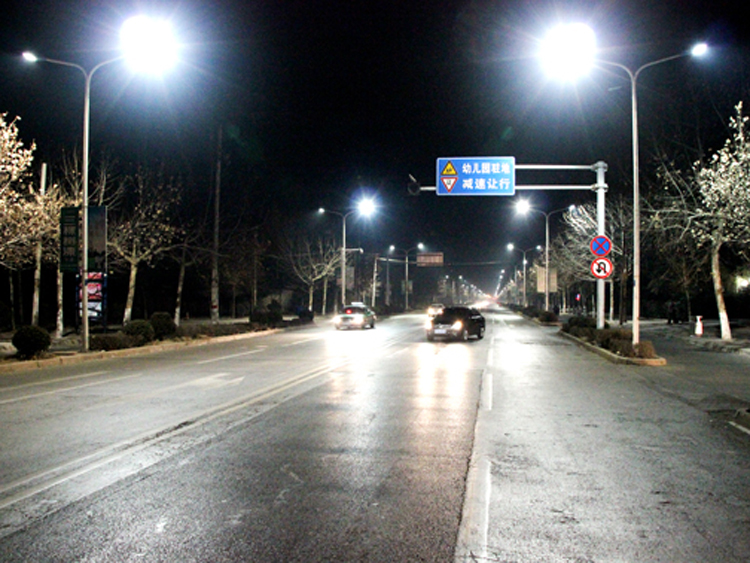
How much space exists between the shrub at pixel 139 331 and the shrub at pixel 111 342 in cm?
15

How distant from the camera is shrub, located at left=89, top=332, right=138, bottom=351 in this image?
A: 20453mm

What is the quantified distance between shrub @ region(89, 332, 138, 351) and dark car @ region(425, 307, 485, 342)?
39.7 feet

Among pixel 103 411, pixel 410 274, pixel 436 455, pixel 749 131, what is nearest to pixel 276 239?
pixel 749 131

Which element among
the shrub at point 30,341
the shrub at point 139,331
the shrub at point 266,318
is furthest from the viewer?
the shrub at point 266,318

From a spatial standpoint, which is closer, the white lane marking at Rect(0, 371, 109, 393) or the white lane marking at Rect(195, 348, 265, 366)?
the white lane marking at Rect(0, 371, 109, 393)

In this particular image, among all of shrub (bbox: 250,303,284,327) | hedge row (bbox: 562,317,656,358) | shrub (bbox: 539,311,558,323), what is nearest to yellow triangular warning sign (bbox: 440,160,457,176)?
hedge row (bbox: 562,317,656,358)

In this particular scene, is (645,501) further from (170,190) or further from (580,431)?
(170,190)

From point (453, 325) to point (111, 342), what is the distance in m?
13.7

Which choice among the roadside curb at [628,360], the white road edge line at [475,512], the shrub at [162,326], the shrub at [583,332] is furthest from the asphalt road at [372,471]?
the shrub at [162,326]

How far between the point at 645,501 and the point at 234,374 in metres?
11.0

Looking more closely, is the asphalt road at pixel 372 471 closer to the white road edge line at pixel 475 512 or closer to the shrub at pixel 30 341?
the white road edge line at pixel 475 512

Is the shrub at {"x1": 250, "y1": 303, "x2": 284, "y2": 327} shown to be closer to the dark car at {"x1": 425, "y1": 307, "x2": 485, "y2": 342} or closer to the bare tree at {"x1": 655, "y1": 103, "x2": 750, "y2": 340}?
the dark car at {"x1": 425, "y1": 307, "x2": 485, "y2": 342}

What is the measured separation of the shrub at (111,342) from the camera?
2045 cm

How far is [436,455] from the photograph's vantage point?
23.5 ft
